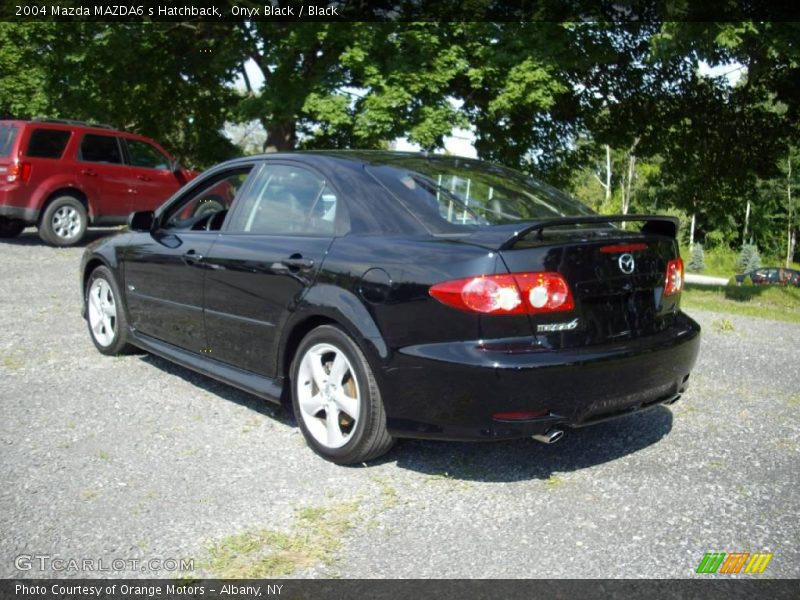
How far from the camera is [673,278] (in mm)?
4250

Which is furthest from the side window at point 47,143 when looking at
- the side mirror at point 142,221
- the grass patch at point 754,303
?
the grass patch at point 754,303

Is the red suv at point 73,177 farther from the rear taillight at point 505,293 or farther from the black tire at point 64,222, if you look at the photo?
the rear taillight at point 505,293

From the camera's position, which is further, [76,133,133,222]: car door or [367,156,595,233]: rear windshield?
[76,133,133,222]: car door

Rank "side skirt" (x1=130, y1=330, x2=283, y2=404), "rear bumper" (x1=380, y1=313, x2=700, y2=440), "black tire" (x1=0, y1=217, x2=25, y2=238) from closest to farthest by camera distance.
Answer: "rear bumper" (x1=380, y1=313, x2=700, y2=440)
"side skirt" (x1=130, y1=330, x2=283, y2=404)
"black tire" (x1=0, y1=217, x2=25, y2=238)

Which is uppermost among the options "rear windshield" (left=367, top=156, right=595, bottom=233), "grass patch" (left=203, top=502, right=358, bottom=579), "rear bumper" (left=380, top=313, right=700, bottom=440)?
"rear windshield" (left=367, top=156, right=595, bottom=233)

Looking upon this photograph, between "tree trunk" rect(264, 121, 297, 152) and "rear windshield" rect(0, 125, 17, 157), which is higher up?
"tree trunk" rect(264, 121, 297, 152)

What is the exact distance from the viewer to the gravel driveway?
10.4 ft

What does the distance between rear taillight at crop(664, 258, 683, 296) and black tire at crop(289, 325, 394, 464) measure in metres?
1.58

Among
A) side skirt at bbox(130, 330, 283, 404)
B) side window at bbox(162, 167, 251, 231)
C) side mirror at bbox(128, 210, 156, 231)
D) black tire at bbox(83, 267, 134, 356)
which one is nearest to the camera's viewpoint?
side skirt at bbox(130, 330, 283, 404)

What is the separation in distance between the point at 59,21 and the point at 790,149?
1618 cm

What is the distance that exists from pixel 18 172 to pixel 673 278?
12.0m

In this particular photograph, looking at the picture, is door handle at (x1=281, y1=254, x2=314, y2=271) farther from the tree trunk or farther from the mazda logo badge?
the tree trunk

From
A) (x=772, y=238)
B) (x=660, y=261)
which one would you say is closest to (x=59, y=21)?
(x=660, y=261)

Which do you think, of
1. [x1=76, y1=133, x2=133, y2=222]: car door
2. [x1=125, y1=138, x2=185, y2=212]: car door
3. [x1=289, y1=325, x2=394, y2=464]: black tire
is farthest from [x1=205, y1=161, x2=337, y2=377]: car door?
[x1=125, y1=138, x2=185, y2=212]: car door
